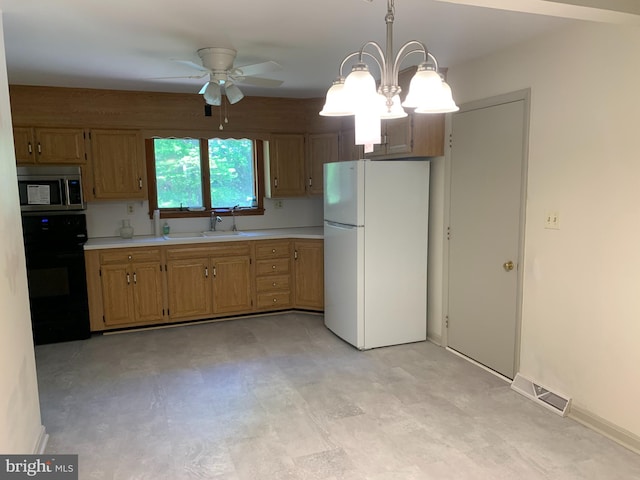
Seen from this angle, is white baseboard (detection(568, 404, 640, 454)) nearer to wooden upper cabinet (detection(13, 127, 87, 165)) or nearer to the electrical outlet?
the electrical outlet

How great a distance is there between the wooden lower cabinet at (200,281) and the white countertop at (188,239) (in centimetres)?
5

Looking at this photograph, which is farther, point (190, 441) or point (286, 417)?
point (286, 417)

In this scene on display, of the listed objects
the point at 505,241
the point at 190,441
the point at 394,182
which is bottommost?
the point at 190,441

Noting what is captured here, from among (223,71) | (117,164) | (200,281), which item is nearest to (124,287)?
(200,281)

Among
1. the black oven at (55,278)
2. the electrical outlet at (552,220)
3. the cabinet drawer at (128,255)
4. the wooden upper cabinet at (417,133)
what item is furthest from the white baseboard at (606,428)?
the black oven at (55,278)

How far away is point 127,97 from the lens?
15.3 feet

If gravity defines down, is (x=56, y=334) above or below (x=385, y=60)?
below

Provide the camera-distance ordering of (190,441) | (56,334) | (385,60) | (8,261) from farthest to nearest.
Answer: (56,334), (190,441), (8,261), (385,60)

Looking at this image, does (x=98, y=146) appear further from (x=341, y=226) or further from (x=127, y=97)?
(x=341, y=226)

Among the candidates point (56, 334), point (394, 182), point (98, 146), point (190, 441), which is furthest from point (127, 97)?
point (190, 441)

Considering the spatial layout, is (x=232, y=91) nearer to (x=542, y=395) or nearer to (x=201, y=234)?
(x=201, y=234)

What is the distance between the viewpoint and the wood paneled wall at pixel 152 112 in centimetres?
436

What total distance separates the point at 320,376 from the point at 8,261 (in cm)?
224

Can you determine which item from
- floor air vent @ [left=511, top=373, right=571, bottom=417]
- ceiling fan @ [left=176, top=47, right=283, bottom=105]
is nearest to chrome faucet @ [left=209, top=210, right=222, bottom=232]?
ceiling fan @ [left=176, top=47, right=283, bottom=105]
